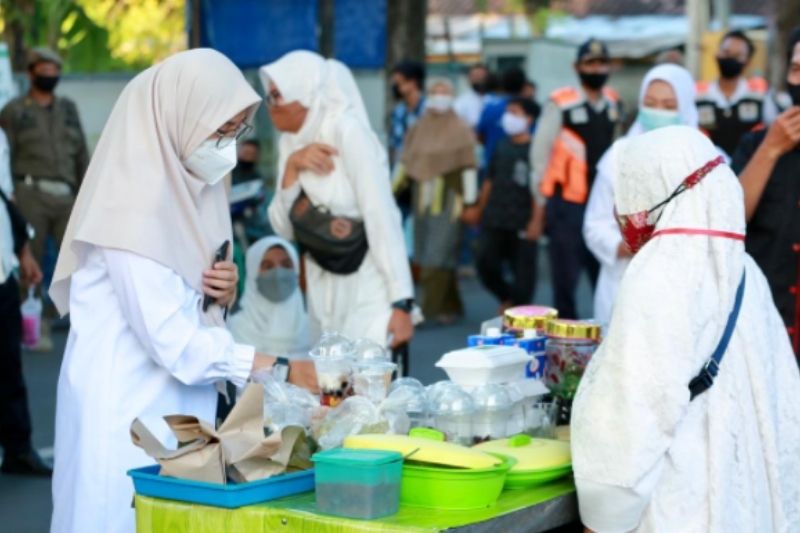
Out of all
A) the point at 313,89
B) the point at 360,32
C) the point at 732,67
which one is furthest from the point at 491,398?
the point at 360,32

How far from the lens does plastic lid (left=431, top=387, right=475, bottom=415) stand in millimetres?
4289

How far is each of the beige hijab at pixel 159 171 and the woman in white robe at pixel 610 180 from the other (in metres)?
2.94

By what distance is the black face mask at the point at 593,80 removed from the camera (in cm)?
1039

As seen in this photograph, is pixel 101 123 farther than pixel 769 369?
Yes

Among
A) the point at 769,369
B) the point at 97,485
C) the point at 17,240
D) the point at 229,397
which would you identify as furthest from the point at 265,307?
the point at 769,369

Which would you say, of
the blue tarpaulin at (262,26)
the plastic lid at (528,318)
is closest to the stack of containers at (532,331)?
the plastic lid at (528,318)

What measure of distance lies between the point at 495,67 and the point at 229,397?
1804 cm

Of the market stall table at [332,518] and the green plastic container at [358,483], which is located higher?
the green plastic container at [358,483]

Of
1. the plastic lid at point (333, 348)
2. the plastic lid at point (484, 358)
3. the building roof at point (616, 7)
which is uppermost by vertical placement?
the building roof at point (616, 7)

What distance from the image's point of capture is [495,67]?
899 inches

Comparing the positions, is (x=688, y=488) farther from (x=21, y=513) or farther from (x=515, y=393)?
(x=21, y=513)

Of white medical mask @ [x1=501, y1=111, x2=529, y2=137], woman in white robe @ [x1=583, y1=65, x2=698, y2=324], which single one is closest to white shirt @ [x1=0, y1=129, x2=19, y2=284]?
woman in white robe @ [x1=583, y1=65, x2=698, y2=324]

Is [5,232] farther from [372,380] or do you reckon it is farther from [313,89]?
[372,380]

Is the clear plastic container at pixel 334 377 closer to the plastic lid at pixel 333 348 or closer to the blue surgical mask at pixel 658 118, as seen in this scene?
the plastic lid at pixel 333 348
